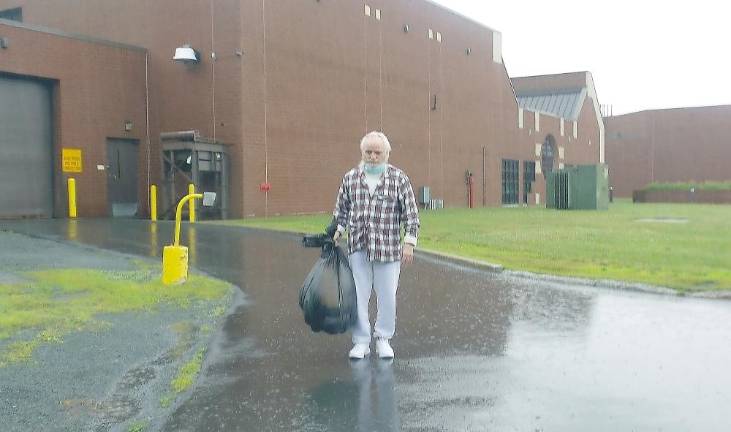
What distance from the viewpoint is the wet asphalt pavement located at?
4.45 metres

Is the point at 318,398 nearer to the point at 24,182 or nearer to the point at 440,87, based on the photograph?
the point at 24,182

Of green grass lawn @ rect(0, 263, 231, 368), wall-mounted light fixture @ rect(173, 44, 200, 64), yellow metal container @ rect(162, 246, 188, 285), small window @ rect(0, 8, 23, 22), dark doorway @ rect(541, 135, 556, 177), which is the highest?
small window @ rect(0, 8, 23, 22)

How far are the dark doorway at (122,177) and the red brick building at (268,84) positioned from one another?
0.64 ft

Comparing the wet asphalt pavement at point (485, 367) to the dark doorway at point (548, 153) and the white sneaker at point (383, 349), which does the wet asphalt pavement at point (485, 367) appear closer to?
the white sneaker at point (383, 349)

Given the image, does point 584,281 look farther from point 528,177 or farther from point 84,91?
point 528,177

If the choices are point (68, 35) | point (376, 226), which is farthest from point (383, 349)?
point (68, 35)

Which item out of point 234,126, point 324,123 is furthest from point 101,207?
point 324,123

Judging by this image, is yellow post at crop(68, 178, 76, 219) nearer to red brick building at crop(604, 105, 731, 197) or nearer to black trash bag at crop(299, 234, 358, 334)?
black trash bag at crop(299, 234, 358, 334)

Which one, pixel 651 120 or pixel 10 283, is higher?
pixel 651 120

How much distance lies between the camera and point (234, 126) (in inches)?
877

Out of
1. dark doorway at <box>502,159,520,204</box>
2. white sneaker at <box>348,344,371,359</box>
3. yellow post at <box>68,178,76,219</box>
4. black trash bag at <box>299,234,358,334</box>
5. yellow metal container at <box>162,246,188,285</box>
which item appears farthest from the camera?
dark doorway at <box>502,159,520,204</box>

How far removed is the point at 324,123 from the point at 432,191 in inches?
345

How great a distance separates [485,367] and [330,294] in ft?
4.39

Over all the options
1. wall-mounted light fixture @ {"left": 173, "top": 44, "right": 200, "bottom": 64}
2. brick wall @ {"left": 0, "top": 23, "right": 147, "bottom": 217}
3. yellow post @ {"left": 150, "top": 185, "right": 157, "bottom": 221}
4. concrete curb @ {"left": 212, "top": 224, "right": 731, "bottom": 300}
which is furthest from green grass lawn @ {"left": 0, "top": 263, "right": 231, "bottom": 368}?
wall-mounted light fixture @ {"left": 173, "top": 44, "right": 200, "bottom": 64}
